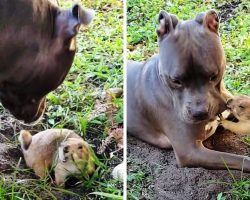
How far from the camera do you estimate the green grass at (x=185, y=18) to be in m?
1.96

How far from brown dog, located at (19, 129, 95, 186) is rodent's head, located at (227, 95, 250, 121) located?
1.47ft

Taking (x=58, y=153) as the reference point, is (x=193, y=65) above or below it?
above

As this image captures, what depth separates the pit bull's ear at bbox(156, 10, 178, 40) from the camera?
1.66 metres

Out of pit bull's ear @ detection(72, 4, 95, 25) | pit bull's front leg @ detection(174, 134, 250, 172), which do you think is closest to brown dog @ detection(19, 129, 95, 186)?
pit bull's front leg @ detection(174, 134, 250, 172)

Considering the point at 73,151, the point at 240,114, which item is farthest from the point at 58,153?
the point at 240,114

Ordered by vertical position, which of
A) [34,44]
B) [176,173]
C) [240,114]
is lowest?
[176,173]

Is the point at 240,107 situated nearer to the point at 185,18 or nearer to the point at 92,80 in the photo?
the point at 185,18

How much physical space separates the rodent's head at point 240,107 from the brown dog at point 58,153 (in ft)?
1.47

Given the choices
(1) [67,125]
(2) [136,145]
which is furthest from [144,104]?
(1) [67,125]

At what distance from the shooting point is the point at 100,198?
173 centimetres

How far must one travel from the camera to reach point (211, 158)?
1.68m

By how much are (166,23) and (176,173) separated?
18.1 inches

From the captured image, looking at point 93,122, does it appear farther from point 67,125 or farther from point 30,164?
point 30,164

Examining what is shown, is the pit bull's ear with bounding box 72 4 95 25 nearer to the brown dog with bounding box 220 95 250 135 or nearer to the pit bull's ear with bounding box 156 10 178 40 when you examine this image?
the pit bull's ear with bounding box 156 10 178 40
